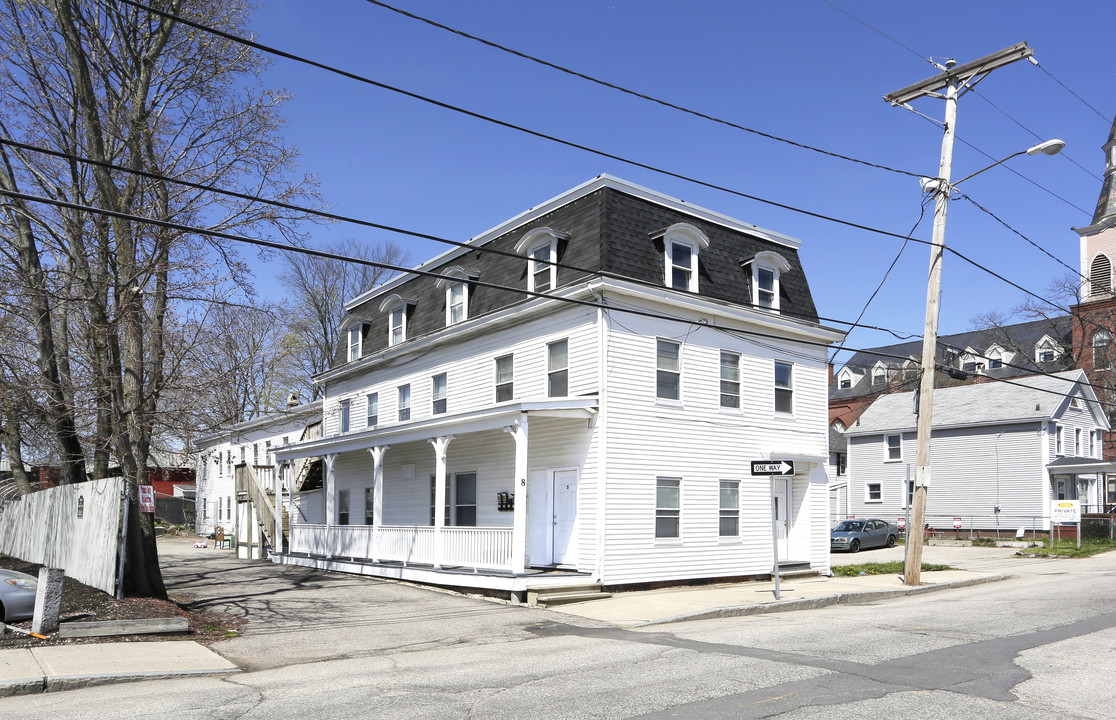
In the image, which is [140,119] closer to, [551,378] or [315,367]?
[551,378]

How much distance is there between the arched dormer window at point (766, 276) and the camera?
22.6 meters

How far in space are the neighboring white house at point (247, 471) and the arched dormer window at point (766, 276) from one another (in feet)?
43.5

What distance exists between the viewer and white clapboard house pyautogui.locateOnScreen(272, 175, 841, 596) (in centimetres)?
1892

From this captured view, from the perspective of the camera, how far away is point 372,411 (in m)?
28.6

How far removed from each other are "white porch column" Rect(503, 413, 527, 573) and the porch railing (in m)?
0.41

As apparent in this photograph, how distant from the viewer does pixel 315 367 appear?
52969 mm

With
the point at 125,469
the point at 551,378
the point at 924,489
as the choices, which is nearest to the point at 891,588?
the point at 924,489

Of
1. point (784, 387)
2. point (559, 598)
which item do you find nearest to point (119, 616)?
point (559, 598)

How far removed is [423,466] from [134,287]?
452 inches

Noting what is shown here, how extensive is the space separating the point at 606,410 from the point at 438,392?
293 inches

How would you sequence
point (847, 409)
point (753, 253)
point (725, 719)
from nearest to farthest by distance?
point (725, 719)
point (753, 253)
point (847, 409)

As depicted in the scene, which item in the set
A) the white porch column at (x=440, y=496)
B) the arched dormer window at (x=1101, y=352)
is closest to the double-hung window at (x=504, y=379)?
the white porch column at (x=440, y=496)

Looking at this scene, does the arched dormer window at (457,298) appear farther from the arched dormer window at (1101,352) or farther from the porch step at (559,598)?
the arched dormer window at (1101,352)

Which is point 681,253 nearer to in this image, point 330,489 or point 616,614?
point 616,614
